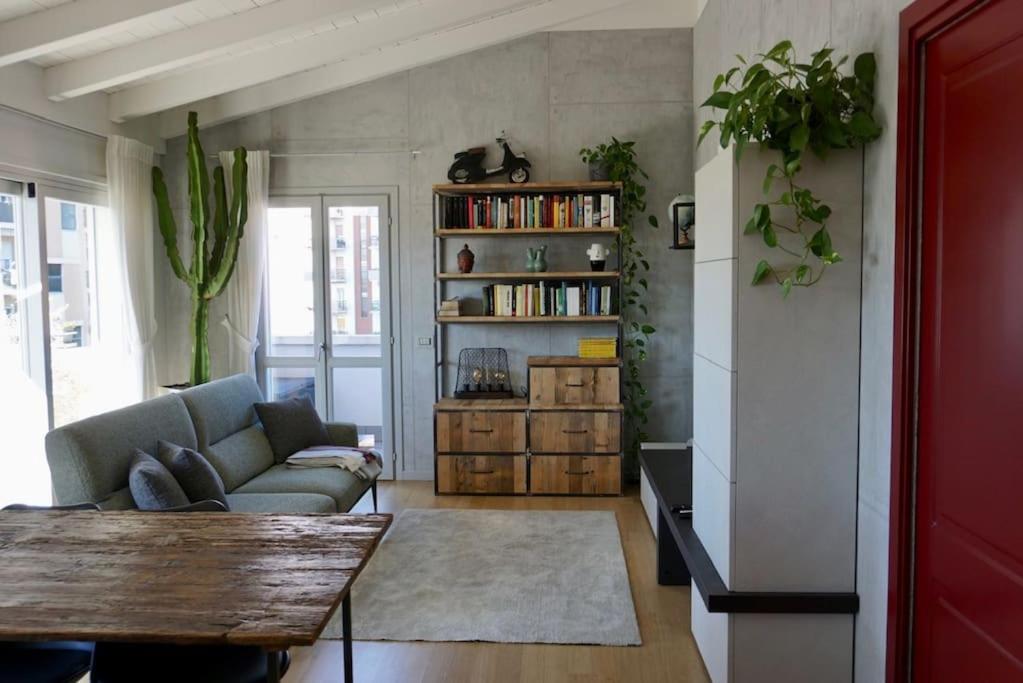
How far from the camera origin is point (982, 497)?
169 cm

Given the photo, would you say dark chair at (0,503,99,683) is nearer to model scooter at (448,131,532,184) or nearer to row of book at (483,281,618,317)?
row of book at (483,281,618,317)

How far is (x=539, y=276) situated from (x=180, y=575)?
3808mm

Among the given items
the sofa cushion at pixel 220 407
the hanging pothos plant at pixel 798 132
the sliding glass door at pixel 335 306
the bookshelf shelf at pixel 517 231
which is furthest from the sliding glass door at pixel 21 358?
the hanging pothos plant at pixel 798 132

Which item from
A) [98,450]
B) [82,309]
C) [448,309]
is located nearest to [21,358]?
[82,309]

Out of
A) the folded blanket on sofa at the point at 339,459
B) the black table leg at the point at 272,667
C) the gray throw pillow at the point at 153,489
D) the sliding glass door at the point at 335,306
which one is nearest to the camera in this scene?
the black table leg at the point at 272,667

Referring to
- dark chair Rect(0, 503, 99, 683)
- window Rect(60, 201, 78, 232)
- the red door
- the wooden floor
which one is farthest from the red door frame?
window Rect(60, 201, 78, 232)

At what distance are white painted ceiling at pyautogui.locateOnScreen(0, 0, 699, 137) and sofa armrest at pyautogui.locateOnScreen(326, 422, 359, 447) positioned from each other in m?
2.37

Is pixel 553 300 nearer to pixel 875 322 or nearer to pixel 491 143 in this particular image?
pixel 491 143

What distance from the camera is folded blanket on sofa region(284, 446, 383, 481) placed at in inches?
170

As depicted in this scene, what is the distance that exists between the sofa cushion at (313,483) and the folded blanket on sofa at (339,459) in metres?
0.04

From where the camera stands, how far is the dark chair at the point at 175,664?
198cm

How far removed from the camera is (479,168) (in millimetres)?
5422

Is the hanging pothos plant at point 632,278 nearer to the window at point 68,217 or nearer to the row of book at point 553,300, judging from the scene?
the row of book at point 553,300

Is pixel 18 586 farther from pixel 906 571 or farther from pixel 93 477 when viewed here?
pixel 906 571
